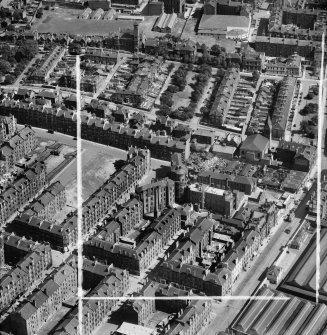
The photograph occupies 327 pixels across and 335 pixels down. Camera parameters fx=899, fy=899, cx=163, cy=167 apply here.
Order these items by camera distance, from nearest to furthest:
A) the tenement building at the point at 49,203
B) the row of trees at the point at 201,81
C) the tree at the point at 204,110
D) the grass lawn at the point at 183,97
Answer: the tenement building at the point at 49,203 → the tree at the point at 204,110 → the grass lawn at the point at 183,97 → the row of trees at the point at 201,81

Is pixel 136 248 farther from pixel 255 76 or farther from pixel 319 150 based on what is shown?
pixel 255 76

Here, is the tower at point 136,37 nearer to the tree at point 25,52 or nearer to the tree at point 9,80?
the tree at point 25,52

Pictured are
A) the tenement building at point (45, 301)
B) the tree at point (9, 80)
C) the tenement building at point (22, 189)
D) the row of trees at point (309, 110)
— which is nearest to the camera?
the tenement building at point (45, 301)

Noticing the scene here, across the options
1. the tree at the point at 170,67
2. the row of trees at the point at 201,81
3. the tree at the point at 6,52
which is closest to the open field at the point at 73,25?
the tree at the point at 6,52

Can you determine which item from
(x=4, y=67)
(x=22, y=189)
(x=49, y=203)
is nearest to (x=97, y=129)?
(x=22, y=189)

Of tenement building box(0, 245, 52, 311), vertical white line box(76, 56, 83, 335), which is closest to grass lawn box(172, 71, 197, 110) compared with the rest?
vertical white line box(76, 56, 83, 335)

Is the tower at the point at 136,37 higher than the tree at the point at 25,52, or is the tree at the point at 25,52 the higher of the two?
the tower at the point at 136,37
